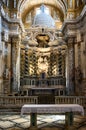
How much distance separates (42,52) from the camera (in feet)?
60.0

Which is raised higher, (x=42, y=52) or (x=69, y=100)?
(x=42, y=52)

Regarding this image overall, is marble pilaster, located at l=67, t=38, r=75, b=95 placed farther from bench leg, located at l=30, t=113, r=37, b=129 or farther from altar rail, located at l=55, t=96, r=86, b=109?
bench leg, located at l=30, t=113, r=37, b=129

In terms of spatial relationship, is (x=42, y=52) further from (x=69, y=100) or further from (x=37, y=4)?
(x=69, y=100)

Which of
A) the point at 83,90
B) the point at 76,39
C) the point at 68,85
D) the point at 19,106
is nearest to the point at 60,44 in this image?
the point at 76,39

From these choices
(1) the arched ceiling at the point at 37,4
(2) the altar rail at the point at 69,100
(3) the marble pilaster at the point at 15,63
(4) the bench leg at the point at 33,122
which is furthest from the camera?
(1) the arched ceiling at the point at 37,4

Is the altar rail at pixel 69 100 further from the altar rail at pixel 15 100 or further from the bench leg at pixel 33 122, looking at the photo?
the bench leg at pixel 33 122

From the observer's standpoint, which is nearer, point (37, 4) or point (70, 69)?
point (70, 69)

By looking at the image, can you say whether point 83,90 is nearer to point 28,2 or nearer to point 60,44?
point 60,44

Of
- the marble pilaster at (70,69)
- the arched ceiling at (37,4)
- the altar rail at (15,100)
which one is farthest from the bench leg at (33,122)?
the arched ceiling at (37,4)

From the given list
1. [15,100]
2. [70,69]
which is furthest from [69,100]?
[70,69]

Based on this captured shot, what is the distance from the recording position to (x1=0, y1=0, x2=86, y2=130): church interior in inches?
556

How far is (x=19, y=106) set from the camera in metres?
10.0

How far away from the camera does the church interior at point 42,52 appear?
1413 cm

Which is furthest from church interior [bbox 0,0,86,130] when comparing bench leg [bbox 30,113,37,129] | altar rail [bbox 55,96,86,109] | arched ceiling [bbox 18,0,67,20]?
bench leg [bbox 30,113,37,129]
